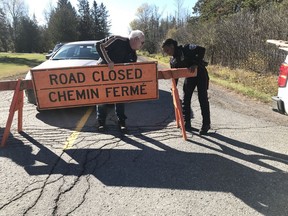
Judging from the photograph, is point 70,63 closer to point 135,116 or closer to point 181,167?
point 135,116

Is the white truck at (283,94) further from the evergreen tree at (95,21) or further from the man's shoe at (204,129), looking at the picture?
the evergreen tree at (95,21)

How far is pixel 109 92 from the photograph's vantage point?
16.1 feet

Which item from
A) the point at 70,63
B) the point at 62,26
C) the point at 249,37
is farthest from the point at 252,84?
the point at 62,26

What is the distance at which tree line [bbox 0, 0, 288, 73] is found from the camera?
12.7 metres

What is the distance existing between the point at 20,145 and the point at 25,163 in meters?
0.78

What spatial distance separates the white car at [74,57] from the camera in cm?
696

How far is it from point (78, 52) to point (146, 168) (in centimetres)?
494

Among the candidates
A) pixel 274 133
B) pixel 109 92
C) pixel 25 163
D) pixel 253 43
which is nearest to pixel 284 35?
pixel 253 43

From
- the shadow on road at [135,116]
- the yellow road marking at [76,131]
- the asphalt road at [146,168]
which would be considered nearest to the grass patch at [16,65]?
the shadow on road at [135,116]

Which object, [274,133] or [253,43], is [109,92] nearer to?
[274,133]

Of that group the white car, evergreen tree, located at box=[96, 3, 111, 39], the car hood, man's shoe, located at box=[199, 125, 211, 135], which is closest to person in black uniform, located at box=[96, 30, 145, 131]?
man's shoe, located at box=[199, 125, 211, 135]

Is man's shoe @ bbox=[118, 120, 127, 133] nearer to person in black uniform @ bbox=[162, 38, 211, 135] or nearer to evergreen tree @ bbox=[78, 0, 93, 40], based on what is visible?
person in black uniform @ bbox=[162, 38, 211, 135]

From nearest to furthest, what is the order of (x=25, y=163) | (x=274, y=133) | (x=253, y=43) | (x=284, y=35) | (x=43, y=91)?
(x=25, y=163) < (x=43, y=91) < (x=274, y=133) < (x=284, y=35) < (x=253, y=43)

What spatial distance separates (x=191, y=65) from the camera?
191 inches
